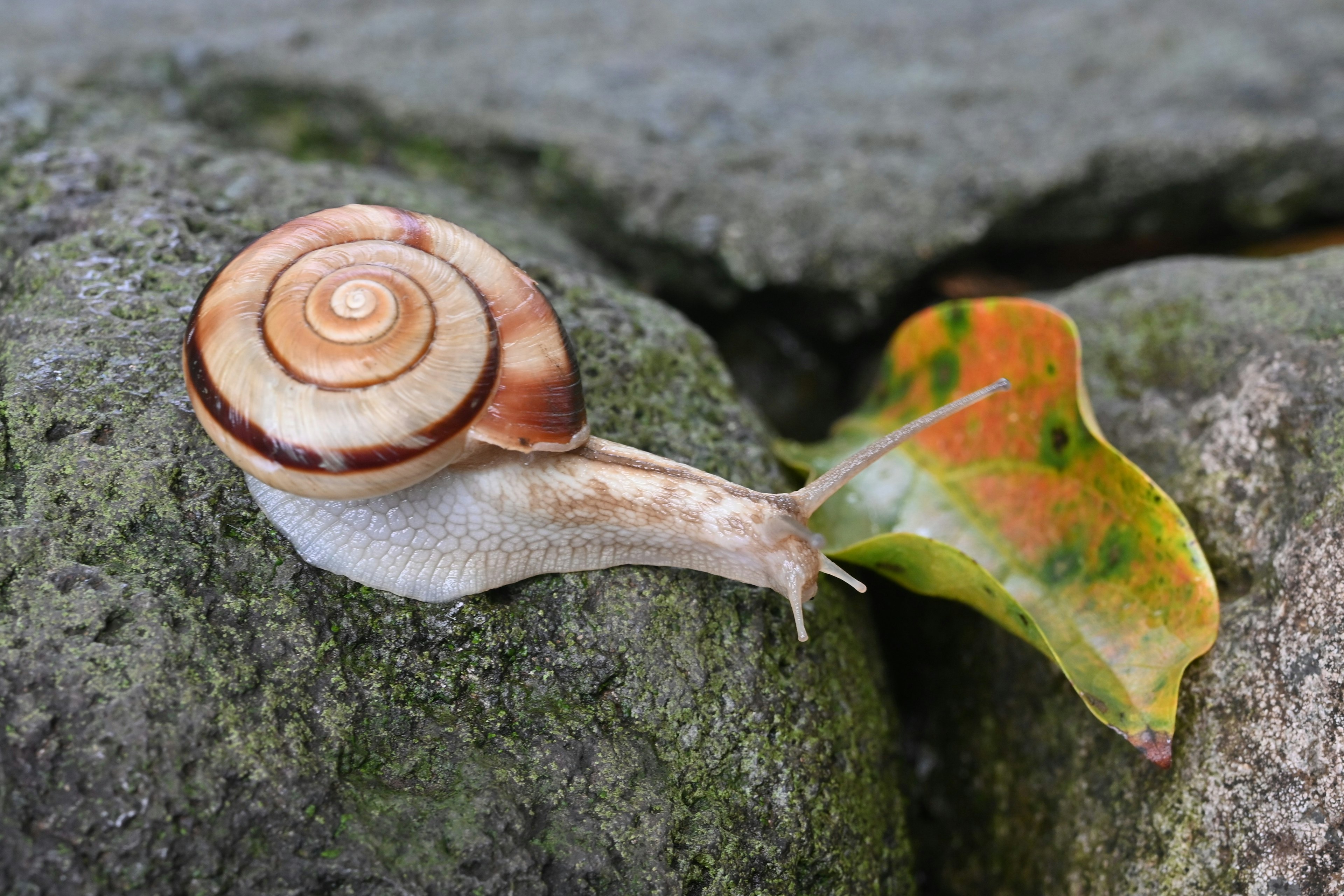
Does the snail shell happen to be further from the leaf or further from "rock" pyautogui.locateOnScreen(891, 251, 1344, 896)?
"rock" pyautogui.locateOnScreen(891, 251, 1344, 896)

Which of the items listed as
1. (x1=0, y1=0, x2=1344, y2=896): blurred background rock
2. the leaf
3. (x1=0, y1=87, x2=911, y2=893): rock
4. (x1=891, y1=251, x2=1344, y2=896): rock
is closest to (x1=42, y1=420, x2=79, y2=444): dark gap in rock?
(x1=0, y1=87, x2=911, y2=893): rock

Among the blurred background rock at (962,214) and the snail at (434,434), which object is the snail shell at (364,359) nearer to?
the snail at (434,434)

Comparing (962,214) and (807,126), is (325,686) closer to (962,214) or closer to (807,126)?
(962,214)

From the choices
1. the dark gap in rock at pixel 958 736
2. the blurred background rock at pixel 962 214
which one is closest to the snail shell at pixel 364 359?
the blurred background rock at pixel 962 214

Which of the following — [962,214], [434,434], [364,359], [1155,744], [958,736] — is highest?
[364,359]

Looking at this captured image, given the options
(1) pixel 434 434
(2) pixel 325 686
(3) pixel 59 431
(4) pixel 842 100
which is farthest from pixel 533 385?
(4) pixel 842 100

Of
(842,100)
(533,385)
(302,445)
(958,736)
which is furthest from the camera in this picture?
(842,100)

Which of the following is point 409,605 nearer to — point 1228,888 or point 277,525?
point 277,525
